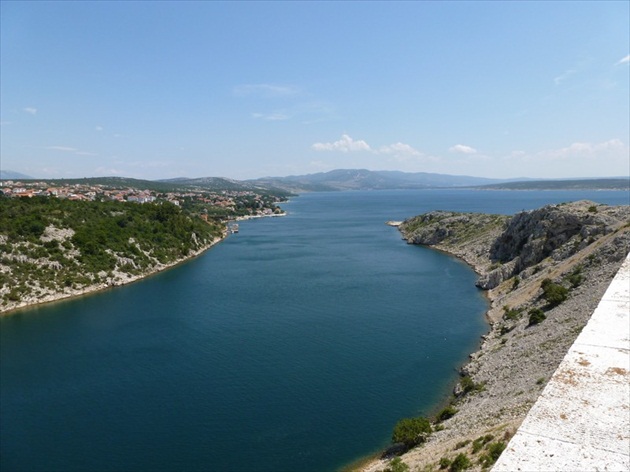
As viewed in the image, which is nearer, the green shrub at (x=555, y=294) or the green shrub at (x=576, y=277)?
the green shrub at (x=555, y=294)

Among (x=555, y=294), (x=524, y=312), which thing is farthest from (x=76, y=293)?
(x=555, y=294)

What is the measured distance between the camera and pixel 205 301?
58.0 meters

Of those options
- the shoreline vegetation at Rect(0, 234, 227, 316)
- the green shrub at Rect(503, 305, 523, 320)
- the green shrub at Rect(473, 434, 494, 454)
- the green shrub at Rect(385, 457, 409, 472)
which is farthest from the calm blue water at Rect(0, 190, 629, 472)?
the green shrub at Rect(473, 434, 494, 454)

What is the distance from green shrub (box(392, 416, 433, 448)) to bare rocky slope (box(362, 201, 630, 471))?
0.63 meters

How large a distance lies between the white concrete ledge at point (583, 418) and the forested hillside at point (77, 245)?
6475 centimetres

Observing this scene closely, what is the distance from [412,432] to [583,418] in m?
22.1

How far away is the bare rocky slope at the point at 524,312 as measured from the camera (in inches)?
858

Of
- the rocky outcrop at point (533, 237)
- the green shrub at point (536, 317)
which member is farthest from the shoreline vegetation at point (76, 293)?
the green shrub at point (536, 317)

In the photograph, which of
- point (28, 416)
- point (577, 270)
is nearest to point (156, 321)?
point (28, 416)

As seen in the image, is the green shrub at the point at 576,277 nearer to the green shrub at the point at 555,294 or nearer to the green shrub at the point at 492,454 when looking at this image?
the green shrub at the point at 555,294

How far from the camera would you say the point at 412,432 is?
24281 mm

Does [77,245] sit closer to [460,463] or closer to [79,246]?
[79,246]

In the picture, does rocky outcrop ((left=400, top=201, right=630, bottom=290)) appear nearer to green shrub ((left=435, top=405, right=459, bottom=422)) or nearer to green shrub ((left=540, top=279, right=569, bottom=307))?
green shrub ((left=540, top=279, right=569, bottom=307))

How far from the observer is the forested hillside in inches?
2330
